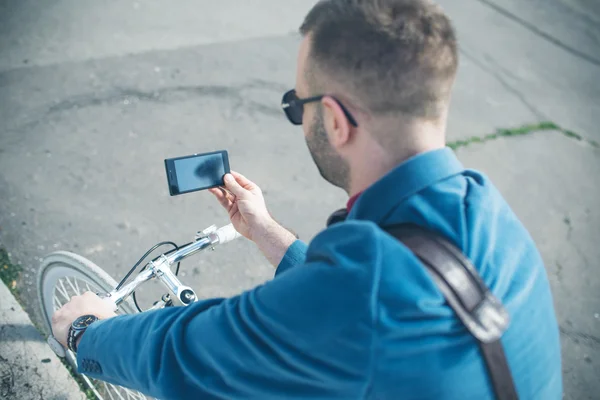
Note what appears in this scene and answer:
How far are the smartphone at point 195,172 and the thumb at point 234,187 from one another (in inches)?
1.1

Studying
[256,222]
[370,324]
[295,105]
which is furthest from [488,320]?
[256,222]

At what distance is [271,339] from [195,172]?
1.00 metres

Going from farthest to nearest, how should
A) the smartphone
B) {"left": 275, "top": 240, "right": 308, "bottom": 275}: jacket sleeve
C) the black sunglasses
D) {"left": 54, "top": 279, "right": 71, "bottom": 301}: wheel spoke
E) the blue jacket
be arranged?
{"left": 54, "top": 279, "right": 71, "bottom": 301}: wheel spoke, the smartphone, {"left": 275, "top": 240, "right": 308, "bottom": 275}: jacket sleeve, the black sunglasses, the blue jacket

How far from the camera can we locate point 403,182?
126 cm

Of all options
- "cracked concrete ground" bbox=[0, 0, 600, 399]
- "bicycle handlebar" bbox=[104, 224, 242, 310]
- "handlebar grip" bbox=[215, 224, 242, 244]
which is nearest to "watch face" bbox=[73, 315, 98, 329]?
"bicycle handlebar" bbox=[104, 224, 242, 310]

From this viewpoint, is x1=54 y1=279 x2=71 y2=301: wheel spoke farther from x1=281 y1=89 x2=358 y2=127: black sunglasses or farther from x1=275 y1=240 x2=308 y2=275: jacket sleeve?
x1=281 y1=89 x2=358 y2=127: black sunglasses

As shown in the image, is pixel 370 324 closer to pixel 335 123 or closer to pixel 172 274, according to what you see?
pixel 335 123

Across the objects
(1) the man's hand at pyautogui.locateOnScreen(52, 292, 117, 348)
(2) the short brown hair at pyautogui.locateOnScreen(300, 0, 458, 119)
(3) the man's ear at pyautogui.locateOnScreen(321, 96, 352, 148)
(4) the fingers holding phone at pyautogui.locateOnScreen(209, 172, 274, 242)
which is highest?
(2) the short brown hair at pyautogui.locateOnScreen(300, 0, 458, 119)

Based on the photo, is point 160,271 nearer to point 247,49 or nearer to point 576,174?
point 247,49

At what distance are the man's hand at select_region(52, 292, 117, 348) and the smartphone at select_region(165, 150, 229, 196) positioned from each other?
0.46 meters

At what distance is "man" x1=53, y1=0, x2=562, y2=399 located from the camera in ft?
3.46

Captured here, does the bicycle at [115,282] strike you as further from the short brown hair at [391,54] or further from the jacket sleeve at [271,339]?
the short brown hair at [391,54]

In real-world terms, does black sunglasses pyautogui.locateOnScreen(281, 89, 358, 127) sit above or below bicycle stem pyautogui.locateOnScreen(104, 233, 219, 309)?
above

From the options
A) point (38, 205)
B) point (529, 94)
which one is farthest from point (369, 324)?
point (529, 94)
